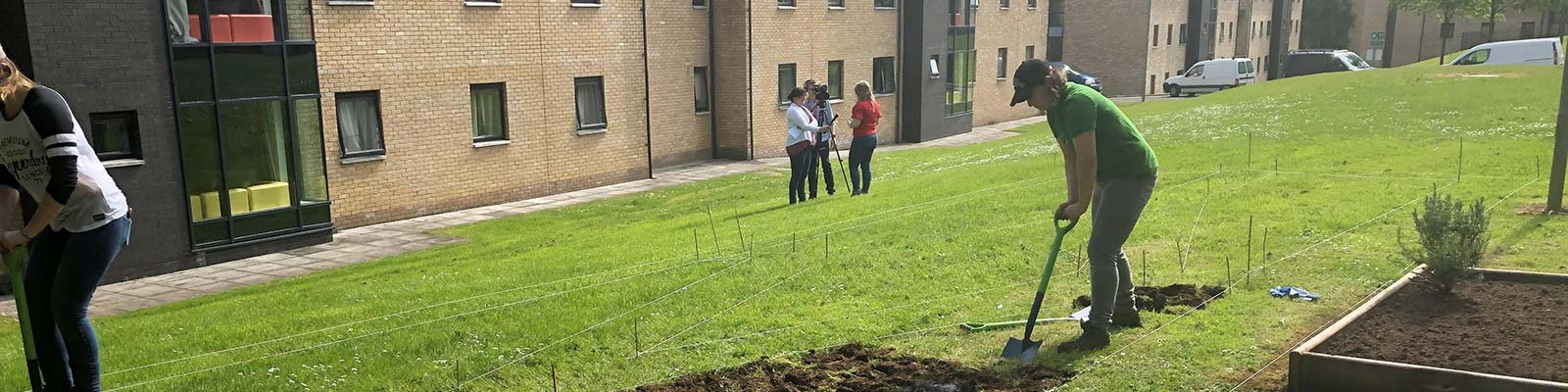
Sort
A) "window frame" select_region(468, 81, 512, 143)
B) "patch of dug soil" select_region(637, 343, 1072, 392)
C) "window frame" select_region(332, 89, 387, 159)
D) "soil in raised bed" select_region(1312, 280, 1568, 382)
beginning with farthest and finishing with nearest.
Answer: "window frame" select_region(468, 81, 512, 143) < "window frame" select_region(332, 89, 387, 159) < "patch of dug soil" select_region(637, 343, 1072, 392) < "soil in raised bed" select_region(1312, 280, 1568, 382)

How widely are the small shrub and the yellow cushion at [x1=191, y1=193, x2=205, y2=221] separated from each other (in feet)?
45.3

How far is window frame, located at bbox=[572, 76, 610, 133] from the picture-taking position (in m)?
22.4

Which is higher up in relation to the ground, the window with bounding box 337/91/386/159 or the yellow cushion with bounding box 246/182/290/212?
the window with bounding box 337/91/386/159

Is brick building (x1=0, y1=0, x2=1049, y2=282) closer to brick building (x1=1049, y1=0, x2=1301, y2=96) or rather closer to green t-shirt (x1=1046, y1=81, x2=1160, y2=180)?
green t-shirt (x1=1046, y1=81, x2=1160, y2=180)

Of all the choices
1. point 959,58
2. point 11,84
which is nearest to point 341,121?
point 11,84

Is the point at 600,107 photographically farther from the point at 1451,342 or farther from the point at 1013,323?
the point at 1451,342

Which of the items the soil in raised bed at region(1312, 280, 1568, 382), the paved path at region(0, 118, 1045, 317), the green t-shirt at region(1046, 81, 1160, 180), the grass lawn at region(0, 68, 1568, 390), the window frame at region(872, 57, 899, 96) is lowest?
the paved path at region(0, 118, 1045, 317)

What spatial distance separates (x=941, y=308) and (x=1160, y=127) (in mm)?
18197

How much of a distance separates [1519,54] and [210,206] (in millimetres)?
42539

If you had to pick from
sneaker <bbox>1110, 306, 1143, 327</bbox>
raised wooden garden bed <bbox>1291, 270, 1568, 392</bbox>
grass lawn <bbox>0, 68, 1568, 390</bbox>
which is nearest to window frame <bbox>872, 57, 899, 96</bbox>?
grass lawn <bbox>0, 68, 1568, 390</bbox>

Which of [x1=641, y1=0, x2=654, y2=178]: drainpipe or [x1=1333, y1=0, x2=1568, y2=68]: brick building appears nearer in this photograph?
[x1=641, y1=0, x2=654, y2=178]: drainpipe

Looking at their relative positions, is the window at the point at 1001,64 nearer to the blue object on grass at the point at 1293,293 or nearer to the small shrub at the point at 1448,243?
the blue object on grass at the point at 1293,293

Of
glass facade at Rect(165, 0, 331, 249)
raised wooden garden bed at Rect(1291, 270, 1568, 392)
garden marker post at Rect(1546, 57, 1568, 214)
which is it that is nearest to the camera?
raised wooden garden bed at Rect(1291, 270, 1568, 392)

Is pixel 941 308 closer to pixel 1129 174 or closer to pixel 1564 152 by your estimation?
pixel 1129 174
